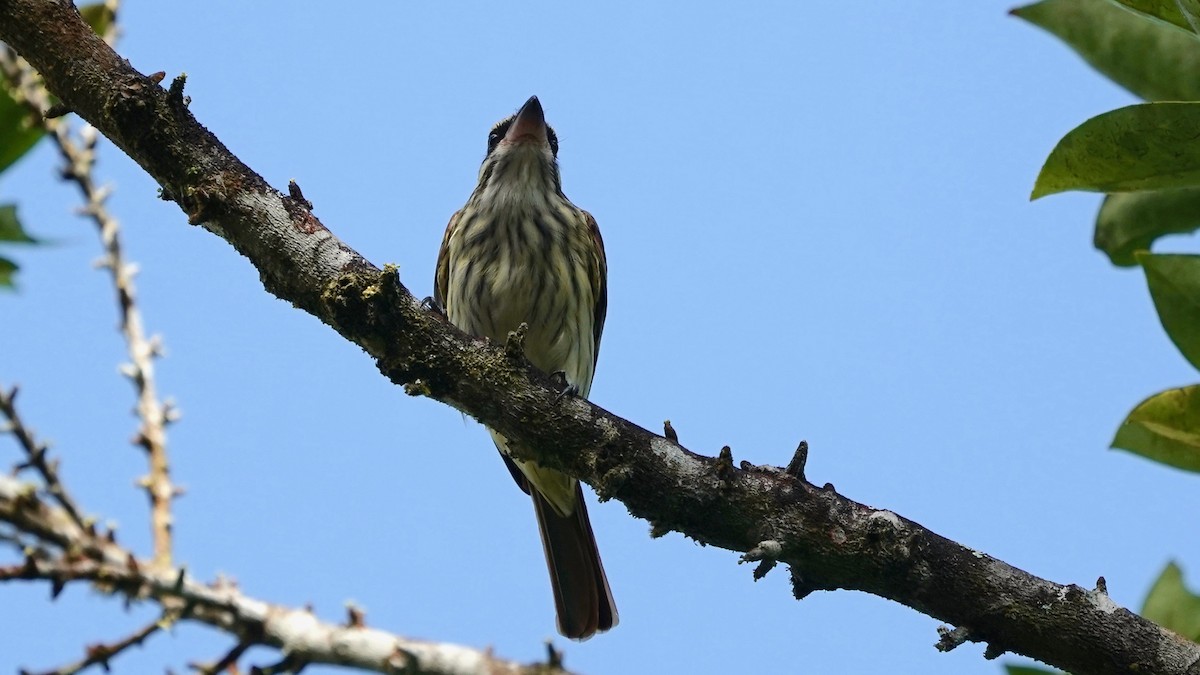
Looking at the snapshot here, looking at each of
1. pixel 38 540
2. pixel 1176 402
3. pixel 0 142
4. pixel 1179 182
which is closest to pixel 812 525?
pixel 1176 402

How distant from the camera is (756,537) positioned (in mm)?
2770

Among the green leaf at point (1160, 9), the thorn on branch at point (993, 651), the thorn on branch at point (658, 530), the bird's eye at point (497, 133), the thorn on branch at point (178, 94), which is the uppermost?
the bird's eye at point (497, 133)

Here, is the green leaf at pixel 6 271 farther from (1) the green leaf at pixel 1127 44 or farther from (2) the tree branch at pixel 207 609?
(1) the green leaf at pixel 1127 44

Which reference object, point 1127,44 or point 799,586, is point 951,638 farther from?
point 1127,44

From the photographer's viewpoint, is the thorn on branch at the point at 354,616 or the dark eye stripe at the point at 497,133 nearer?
the thorn on branch at the point at 354,616

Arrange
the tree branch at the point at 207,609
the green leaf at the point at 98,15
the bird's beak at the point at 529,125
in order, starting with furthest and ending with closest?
the bird's beak at the point at 529,125 → the green leaf at the point at 98,15 → the tree branch at the point at 207,609

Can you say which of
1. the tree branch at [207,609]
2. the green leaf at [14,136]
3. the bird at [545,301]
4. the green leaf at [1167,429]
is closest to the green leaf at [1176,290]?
the green leaf at [1167,429]

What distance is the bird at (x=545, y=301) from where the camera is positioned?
516 centimetres

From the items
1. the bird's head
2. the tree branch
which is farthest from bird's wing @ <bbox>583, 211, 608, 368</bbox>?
the tree branch

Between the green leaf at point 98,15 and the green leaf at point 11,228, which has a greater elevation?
the green leaf at point 98,15

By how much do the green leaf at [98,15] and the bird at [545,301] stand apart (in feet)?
5.40

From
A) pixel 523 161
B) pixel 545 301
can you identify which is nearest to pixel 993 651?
pixel 545 301

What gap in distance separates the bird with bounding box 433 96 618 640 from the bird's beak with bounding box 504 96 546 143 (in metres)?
0.16

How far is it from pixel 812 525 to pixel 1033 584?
19.9 inches
